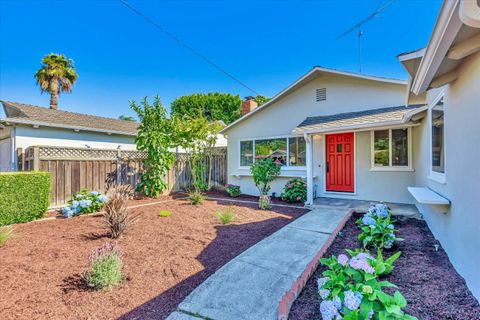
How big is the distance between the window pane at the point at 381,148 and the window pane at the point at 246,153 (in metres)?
5.07

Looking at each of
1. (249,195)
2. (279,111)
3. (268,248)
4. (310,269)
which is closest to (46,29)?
(279,111)

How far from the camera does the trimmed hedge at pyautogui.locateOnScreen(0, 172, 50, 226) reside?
225 inches

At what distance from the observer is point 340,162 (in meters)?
8.41

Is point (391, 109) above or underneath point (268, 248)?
above

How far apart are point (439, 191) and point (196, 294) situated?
4634 millimetres

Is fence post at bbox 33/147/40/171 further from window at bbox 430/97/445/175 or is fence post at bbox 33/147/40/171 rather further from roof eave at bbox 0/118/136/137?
window at bbox 430/97/445/175

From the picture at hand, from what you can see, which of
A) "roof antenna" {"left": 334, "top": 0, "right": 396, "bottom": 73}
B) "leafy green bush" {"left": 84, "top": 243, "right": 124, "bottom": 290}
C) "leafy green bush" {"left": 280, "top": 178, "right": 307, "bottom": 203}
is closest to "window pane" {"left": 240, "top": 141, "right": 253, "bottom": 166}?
"leafy green bush" {"left": 280, "top": 178, "right": 307, "bottom": 203}

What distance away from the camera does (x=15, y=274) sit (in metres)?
3.33

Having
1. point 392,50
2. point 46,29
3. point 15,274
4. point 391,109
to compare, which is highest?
point 46,29

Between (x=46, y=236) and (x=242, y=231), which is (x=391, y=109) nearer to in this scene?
(x=242, y=231)

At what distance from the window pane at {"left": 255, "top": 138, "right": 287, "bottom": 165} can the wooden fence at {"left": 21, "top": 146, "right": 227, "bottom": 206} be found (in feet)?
13.1

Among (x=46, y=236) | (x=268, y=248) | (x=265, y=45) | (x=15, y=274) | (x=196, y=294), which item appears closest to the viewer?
(x=196, y=294)

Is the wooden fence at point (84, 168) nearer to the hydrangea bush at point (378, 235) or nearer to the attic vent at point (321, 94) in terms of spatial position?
the attic vent at point (321, 94)

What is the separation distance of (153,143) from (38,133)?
528 centimetres
